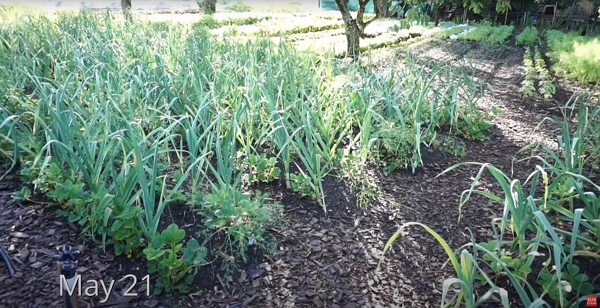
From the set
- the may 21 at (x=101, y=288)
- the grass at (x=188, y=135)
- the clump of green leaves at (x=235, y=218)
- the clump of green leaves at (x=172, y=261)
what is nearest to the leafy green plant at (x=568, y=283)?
the grass at (x=188, y=135)

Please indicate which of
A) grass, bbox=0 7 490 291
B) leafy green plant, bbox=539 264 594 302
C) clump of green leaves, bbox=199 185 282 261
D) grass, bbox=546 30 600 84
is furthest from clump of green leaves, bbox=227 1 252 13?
leafy green plant, bbox=539 264 594 302

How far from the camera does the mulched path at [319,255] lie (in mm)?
1562

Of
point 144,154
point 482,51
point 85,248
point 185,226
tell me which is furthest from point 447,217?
point 482,51

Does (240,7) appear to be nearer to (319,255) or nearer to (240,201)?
(240,201)

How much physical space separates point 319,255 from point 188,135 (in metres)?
0.81

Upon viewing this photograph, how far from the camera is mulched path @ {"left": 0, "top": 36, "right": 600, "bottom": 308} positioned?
5.13 ft

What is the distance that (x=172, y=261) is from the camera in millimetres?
1509

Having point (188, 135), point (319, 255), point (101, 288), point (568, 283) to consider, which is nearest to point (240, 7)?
point (188, 135)

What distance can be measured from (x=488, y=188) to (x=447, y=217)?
444 mm

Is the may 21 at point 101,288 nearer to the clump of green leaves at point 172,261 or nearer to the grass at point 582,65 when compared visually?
the clump of green leaves at point 172,261

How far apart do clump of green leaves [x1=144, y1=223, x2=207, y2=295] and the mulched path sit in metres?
0.05

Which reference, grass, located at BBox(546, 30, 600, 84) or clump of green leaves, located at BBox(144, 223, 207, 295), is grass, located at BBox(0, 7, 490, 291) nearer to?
clump of green leaves, located at BBox(144, 223, 207, 295)

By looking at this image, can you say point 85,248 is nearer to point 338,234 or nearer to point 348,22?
point 338,234

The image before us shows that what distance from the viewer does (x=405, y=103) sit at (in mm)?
3107
